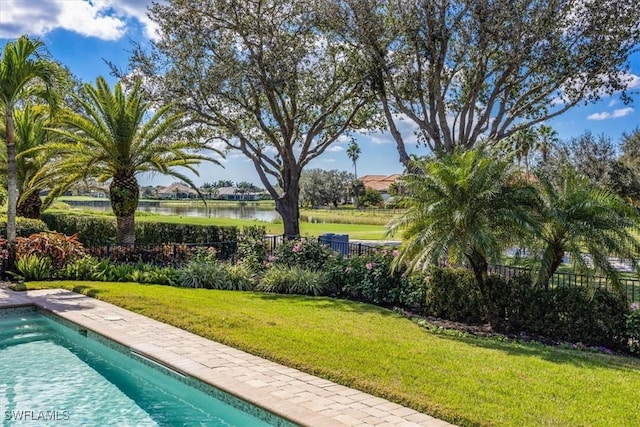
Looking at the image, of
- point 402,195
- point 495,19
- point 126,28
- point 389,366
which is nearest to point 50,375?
point 389,366

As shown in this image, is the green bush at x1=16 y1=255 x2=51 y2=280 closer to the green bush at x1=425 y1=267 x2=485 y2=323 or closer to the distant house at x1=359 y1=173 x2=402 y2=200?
the green bush at x1=425 y1=267 x2=485 y2=323

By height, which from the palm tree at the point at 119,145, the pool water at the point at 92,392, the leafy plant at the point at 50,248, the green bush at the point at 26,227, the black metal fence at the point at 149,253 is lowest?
the pool water at the point at 92,392

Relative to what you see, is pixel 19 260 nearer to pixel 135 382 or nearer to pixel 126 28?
pixel 135 382

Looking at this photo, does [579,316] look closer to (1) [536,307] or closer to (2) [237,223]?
(1) [536,307]

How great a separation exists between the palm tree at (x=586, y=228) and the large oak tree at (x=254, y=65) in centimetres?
1016

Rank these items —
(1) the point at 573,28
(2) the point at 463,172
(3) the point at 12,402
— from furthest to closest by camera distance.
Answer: (1) the point at 573,28 → (2) the point at 463,172 → (3) the point at 12,402

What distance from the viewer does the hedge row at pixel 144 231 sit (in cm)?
2033

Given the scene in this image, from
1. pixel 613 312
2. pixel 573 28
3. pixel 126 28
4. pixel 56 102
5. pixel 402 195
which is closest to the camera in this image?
pixel 613 312

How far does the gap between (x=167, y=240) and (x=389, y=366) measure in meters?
16.4

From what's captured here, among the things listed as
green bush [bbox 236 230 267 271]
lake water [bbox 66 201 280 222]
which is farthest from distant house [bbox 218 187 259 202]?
green bush [bbox 236 230 267 271]

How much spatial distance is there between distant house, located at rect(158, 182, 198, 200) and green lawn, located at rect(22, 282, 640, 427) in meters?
123

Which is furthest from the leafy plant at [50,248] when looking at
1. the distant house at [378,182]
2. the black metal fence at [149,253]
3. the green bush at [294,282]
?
the distant house at [378,182]

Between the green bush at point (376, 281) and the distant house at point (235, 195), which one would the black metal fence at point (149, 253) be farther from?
the distant house at point (235, 195)

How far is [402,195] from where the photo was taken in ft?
35.8
